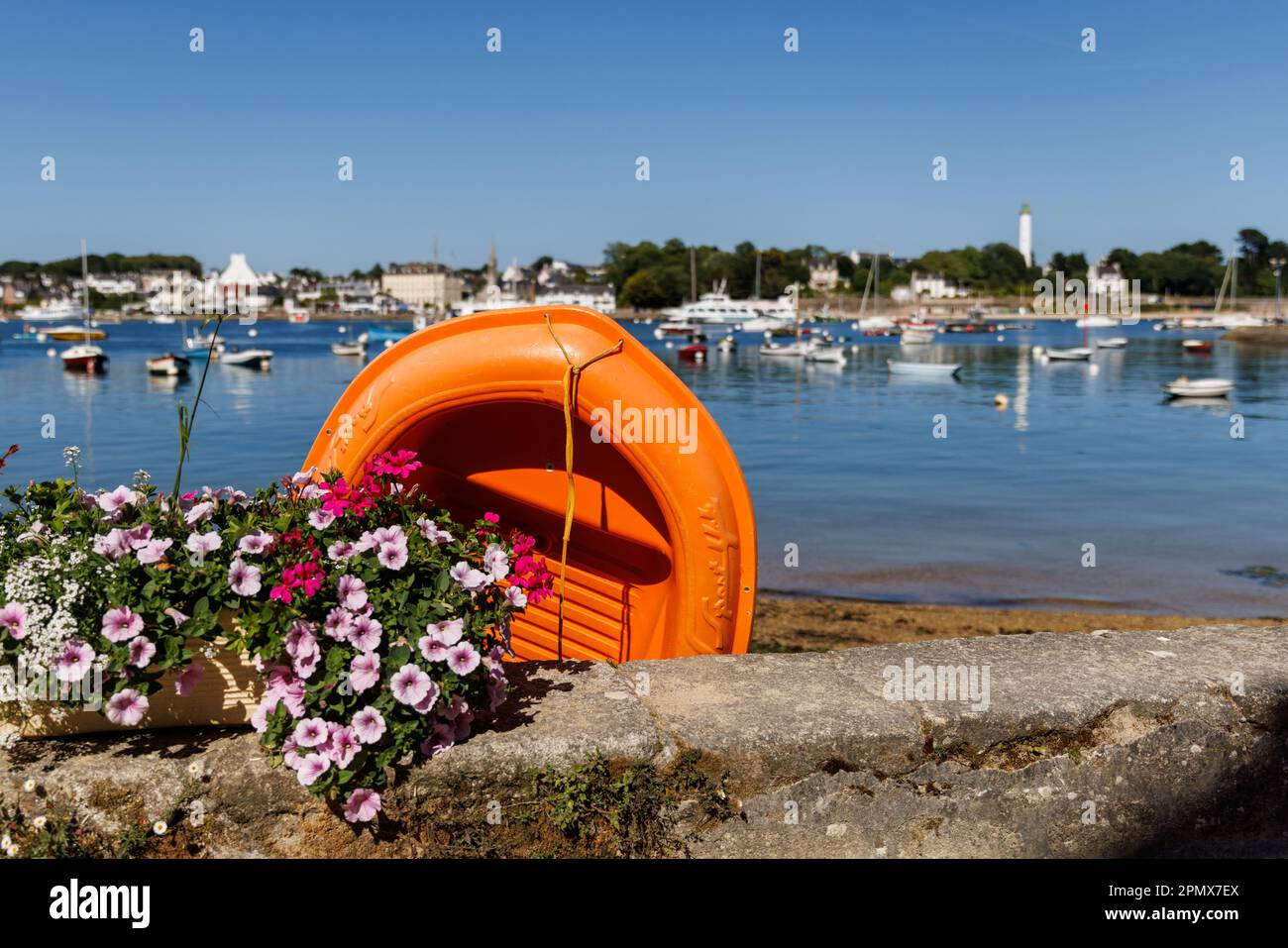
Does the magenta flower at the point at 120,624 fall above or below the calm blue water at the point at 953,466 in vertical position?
above

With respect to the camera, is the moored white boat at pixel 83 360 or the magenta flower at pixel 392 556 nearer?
the magenta flower at pixel 392 556

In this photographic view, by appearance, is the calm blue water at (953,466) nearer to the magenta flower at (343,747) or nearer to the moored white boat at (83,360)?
the magenta flower at (343,747)

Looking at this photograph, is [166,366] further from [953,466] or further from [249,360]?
[953,466]

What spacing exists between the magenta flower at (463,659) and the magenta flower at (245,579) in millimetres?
398

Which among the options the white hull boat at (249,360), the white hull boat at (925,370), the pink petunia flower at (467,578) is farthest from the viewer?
the white hull boat at (249,360)

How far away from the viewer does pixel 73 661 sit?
219 centimetres

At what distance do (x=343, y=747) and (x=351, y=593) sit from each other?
0.99ft

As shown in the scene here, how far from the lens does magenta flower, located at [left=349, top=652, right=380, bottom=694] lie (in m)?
2.22

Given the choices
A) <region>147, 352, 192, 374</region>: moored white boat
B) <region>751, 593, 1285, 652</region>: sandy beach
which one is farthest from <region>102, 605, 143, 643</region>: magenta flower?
<region>147, 352, 192, 374</region>: moored white boat

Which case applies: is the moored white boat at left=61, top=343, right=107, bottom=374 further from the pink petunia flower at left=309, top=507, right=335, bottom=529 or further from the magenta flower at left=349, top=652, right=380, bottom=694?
the magenta flower at left=349, top=652, right=380, bottom=694

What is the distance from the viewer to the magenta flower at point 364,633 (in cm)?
225

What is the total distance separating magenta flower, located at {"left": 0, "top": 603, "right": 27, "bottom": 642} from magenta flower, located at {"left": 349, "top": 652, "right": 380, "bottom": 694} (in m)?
0.61

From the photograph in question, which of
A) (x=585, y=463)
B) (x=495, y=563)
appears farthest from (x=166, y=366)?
(x=495, y=563)

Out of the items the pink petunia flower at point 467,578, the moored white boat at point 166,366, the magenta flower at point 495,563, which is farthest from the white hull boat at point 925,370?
the pink petunia flower at point 467,578
